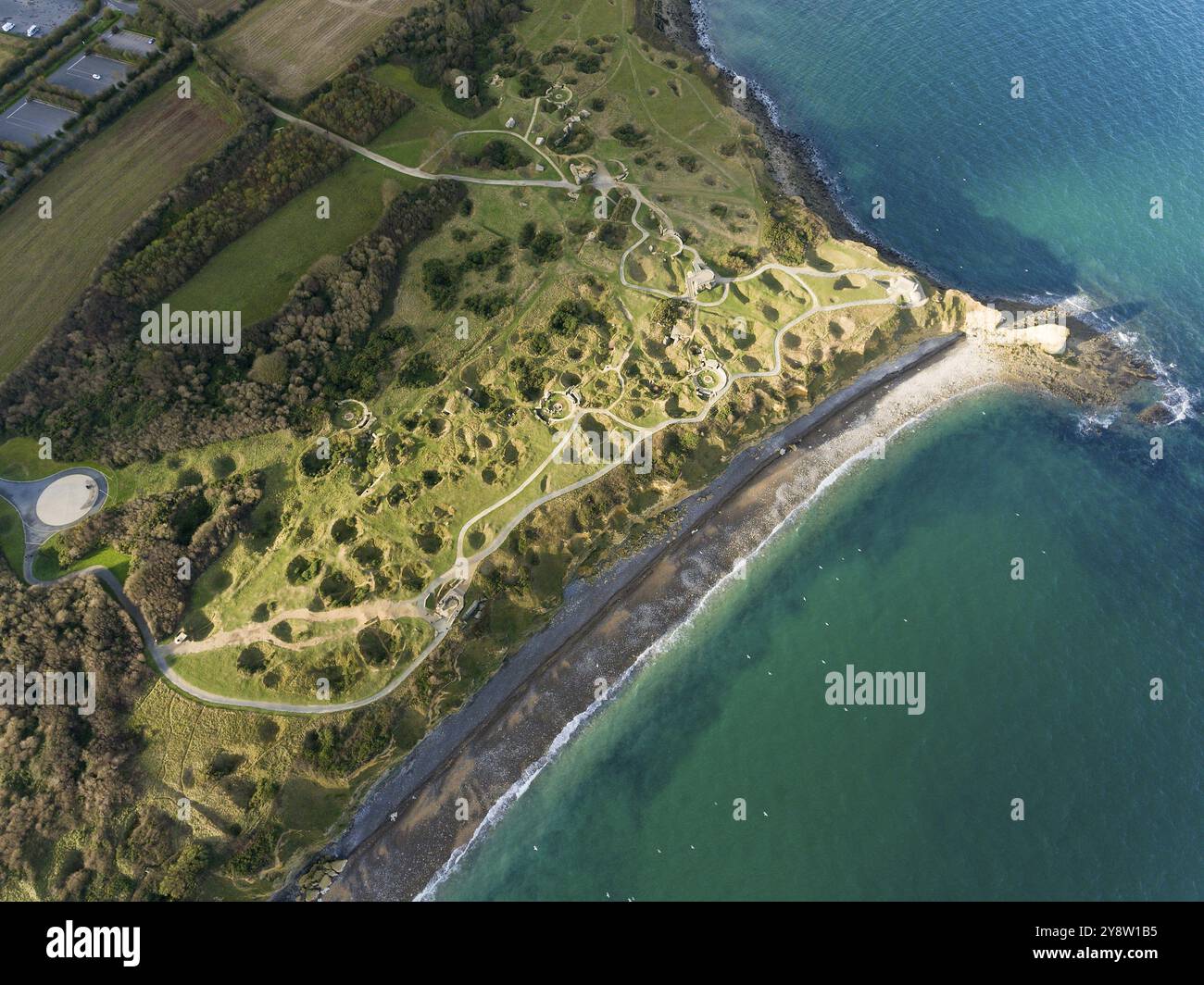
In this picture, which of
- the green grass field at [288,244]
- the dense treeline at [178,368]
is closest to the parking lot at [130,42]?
the dense treeline at [178,368]

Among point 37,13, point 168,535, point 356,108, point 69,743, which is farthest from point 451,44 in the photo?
point 69,743

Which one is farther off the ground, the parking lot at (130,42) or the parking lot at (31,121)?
the parking lot at (130,42)

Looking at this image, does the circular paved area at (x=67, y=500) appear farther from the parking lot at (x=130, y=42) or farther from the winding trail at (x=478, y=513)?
the parking lot at (x=130, y=42)

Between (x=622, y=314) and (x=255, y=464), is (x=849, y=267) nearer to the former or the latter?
(x=622, y=314)

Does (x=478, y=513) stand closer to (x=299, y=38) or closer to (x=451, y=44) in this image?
(x=451, y=44)

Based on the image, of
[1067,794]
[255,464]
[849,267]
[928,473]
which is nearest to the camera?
[1067,794]

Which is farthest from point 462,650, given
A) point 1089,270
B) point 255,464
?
point 1089,270
